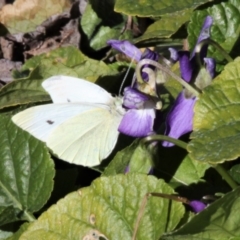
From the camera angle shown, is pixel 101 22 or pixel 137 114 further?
pixel 101 22

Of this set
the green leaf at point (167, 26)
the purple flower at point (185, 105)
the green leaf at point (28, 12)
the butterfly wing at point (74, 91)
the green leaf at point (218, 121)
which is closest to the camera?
the green leaf at point (218, 121)

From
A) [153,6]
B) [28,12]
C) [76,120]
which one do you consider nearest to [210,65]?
[153,6]

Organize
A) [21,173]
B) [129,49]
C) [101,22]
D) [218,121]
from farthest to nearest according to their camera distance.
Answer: [101,22]
[21,173]
[129,49]
[218,121]

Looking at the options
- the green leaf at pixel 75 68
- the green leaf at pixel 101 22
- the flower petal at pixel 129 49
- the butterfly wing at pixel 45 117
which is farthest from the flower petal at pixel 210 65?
the green leaf at pixel 101 22

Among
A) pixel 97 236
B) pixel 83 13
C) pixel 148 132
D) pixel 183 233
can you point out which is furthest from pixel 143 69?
pixel 83 13

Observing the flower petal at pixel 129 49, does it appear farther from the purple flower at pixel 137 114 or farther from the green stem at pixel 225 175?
the green stem at pixel 225 175

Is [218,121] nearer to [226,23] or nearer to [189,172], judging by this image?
[189,172]

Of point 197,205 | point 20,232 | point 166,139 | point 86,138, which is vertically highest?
point 166,139
